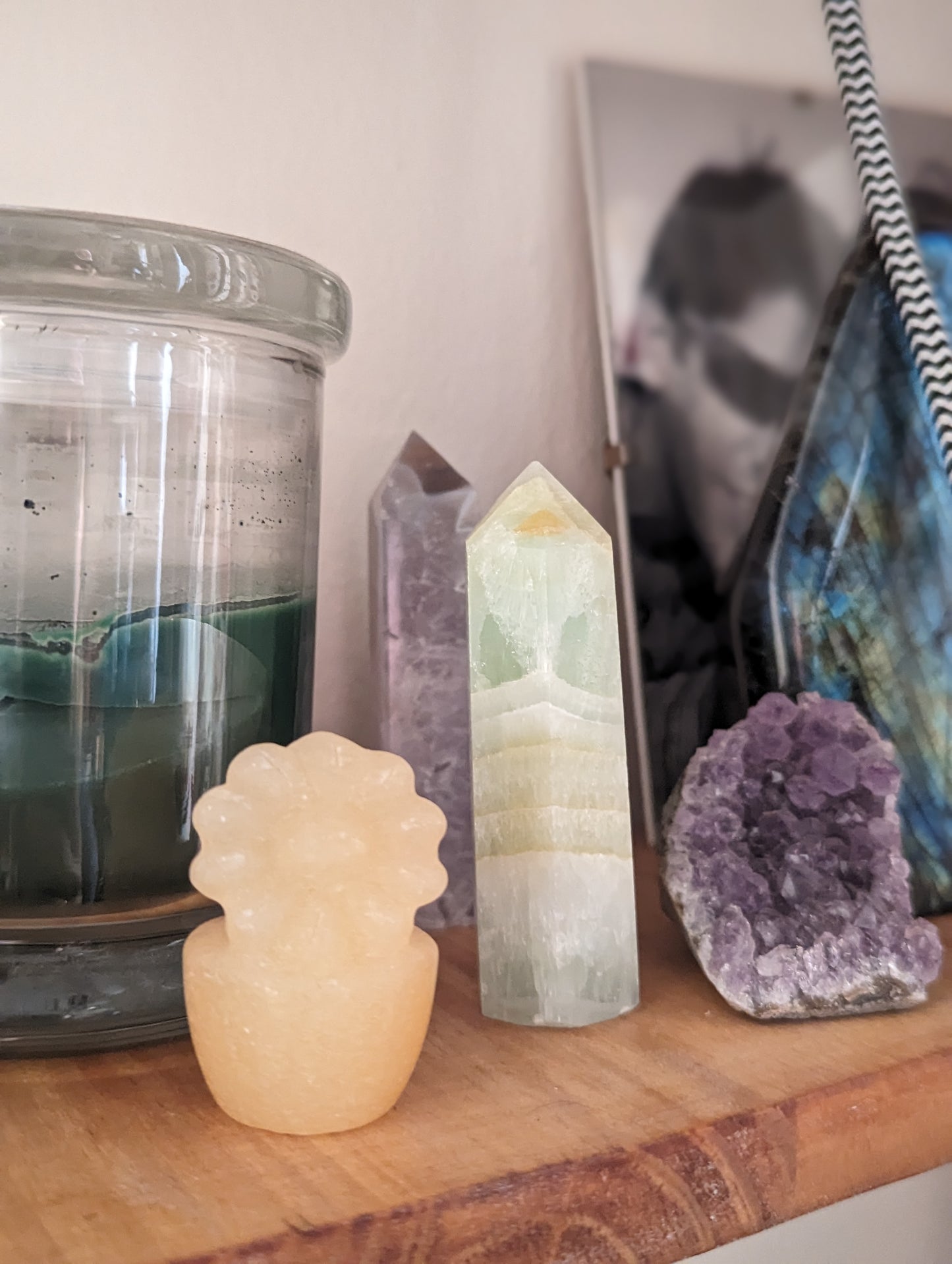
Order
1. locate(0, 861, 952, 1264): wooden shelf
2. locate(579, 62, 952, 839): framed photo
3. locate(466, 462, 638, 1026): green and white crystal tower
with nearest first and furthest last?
1. locate(0, 861, 952, 1264): wooden shelf
2. locate(466, 462, 638, 1026): green and white crystal tower
3. locate(579, 62, 952, 839): framed photo

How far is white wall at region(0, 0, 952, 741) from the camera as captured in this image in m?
0.55

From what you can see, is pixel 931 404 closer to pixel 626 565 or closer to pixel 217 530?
pixel 626 565

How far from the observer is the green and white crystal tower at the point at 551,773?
1.36ft

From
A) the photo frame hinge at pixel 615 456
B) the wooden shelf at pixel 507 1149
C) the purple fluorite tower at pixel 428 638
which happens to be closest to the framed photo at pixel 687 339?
the photo frame hinge at pixel 615 456

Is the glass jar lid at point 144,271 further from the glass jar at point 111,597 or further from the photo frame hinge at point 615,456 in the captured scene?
the photo frame hinge at point 615,456

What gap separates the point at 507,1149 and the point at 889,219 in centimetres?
48

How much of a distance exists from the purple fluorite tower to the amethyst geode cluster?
10cm

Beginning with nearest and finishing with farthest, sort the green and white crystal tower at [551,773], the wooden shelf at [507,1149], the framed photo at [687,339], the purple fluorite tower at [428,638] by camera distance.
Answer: the wooden shelf at [507,1149] → the green and white crystal tower at [551,773] → the purple fluorite tower at [428,638] → the framed photo at [687,339]

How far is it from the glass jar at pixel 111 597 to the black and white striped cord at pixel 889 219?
32 cm

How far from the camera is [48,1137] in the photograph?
34cm

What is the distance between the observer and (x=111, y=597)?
0.39 metres

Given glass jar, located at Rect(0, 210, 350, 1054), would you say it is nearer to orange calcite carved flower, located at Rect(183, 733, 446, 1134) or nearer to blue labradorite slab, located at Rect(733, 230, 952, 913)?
orange calcite carved flower, located at Rect(183, 733, 446, 1134)

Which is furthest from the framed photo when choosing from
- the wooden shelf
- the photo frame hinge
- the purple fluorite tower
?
the wooden shelf

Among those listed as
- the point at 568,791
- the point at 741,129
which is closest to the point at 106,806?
the point at 568,791
